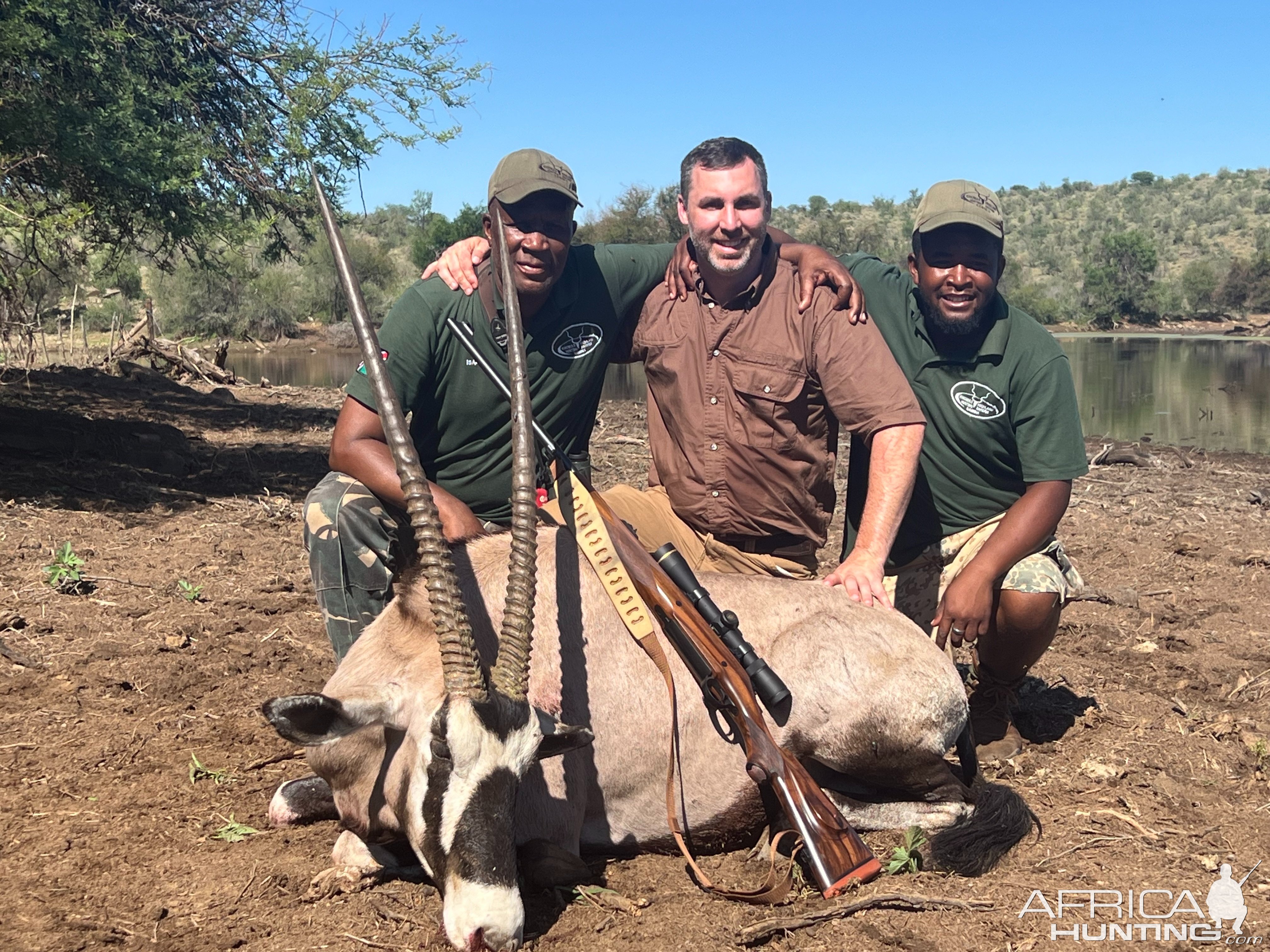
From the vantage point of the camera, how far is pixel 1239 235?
243 ft

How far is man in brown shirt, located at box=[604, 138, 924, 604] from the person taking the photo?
17.2ft

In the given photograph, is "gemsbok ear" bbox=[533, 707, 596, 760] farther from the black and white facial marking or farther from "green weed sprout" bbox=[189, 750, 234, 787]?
"green weed sprout" bbox=[189, 750, 234, 787]

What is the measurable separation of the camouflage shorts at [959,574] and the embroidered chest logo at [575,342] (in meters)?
2.15

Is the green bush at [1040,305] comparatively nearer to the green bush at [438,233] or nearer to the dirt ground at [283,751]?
the green bush at [438,233]

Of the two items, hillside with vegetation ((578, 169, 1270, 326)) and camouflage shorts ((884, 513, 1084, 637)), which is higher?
hillside with vegetation ((578, 169, 1270, 326))

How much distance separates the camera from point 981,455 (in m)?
5.63

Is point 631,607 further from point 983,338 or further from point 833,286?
point 983,338

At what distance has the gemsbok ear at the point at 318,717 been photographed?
138 inches

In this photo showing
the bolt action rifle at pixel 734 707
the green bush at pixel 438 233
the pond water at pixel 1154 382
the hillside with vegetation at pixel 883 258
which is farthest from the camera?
the green bush at pixel 438 233

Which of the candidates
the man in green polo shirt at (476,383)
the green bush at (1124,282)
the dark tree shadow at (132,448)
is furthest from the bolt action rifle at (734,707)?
the green bush at (1124,282)

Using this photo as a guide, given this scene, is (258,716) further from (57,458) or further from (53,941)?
(57,458)

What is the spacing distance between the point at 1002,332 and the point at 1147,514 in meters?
6.47

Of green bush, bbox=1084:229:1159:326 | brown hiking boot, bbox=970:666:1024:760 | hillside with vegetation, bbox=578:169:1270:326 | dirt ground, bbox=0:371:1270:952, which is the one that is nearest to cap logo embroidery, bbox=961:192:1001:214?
brown hiking boot, bbox=970:666:1024:760

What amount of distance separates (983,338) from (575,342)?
2125 mm
